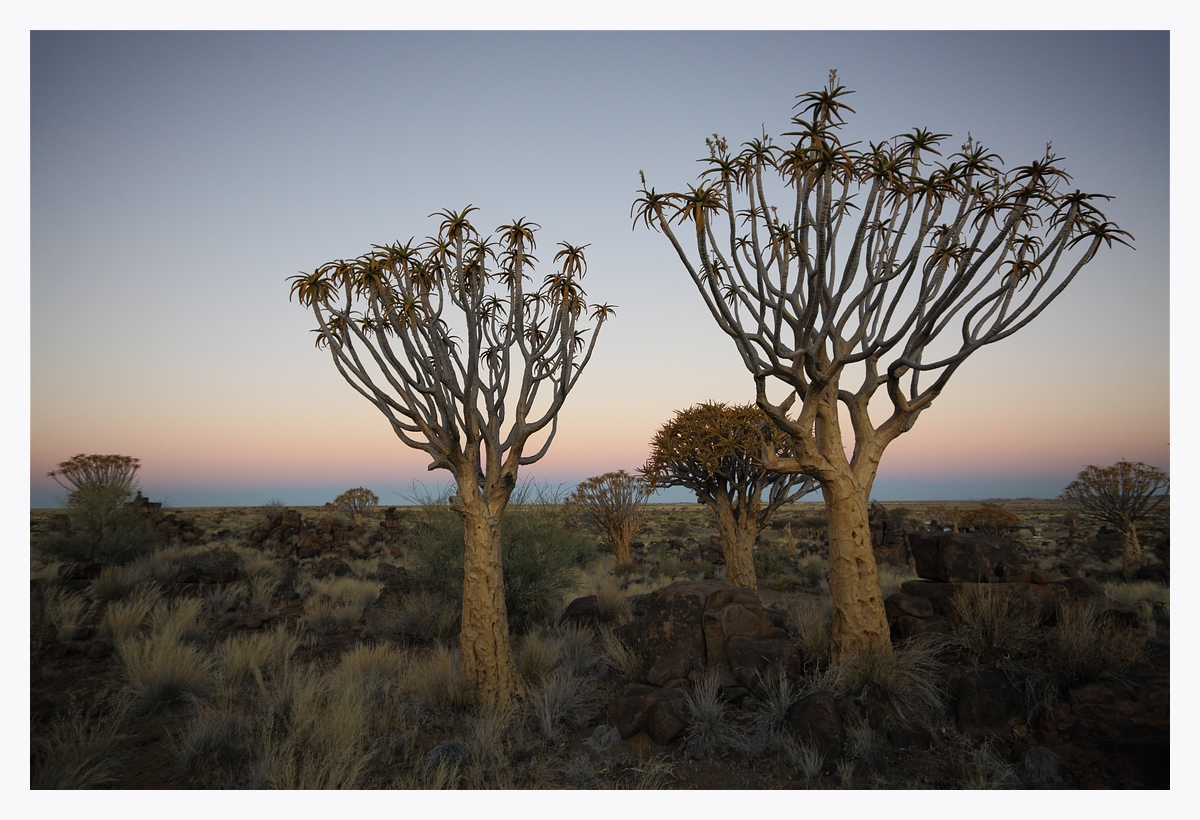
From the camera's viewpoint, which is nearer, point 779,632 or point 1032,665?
point 1032,665

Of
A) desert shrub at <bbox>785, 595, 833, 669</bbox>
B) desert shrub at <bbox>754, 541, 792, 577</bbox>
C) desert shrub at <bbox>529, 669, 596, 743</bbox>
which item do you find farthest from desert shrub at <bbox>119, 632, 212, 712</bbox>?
desert shrub at <bbox>754, 541, 792, 577</bbox>

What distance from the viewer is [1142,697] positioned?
5.61m

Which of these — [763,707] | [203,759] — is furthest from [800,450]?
[203,759]

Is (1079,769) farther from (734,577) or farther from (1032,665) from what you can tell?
(734,577)

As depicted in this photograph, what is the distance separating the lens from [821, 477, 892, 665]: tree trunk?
6.50 m

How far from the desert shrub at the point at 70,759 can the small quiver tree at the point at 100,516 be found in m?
11.9

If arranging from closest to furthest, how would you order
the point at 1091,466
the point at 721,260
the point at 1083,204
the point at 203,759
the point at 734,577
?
the point at 203,759 → the point at 1083,204 → the point at 721,260 → the point at 734,577 → the point at 1091,466

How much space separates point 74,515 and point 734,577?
1601 cm

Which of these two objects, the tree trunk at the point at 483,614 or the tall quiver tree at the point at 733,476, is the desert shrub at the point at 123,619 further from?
the tall quiver tree at the point at 733,476

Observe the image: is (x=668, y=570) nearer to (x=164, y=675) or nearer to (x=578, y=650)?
(x=578, y=650)

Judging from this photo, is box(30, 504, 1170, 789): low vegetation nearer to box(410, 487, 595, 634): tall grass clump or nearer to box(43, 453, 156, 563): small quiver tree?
box(410, 487, 595, 634): tall grass clump

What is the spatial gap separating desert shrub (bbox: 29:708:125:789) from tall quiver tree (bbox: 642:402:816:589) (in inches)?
408

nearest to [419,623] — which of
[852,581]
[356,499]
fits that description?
[852,581]

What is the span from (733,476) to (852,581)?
6.98 m
